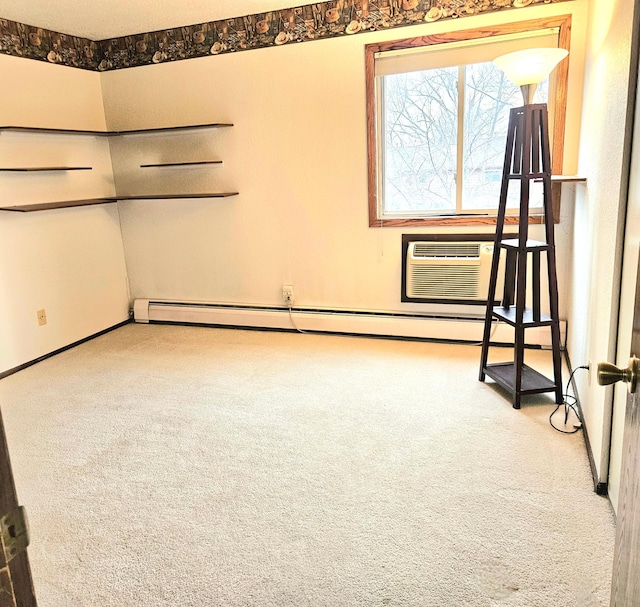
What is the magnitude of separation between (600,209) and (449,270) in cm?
142

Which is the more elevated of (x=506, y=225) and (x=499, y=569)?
(x=506, y=225)

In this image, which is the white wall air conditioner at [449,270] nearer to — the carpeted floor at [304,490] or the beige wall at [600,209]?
the carpeted floor at [304,490]

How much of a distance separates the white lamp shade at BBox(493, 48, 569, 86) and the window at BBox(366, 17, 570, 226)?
81 cm

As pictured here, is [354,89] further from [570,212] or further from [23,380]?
[23,380]

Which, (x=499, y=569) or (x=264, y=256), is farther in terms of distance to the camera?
(x=264, y=256)

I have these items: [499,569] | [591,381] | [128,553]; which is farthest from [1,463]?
[591,381]

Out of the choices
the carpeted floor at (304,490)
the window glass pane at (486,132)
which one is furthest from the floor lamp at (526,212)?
the window glass pane at (486,132)

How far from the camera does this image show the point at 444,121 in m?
3.54

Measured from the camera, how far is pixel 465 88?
3426mm

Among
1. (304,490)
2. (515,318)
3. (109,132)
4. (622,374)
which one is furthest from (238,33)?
(622,374)

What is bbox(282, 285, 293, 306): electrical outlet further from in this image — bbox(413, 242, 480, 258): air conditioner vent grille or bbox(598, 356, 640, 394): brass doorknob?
bbox(598, 356, 640, 394): brass doorknob

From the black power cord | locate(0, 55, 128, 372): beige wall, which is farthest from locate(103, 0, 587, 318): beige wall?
the black power cord

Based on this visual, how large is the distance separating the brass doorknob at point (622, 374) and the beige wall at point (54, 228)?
146 inches

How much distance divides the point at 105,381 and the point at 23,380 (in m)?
0.57
